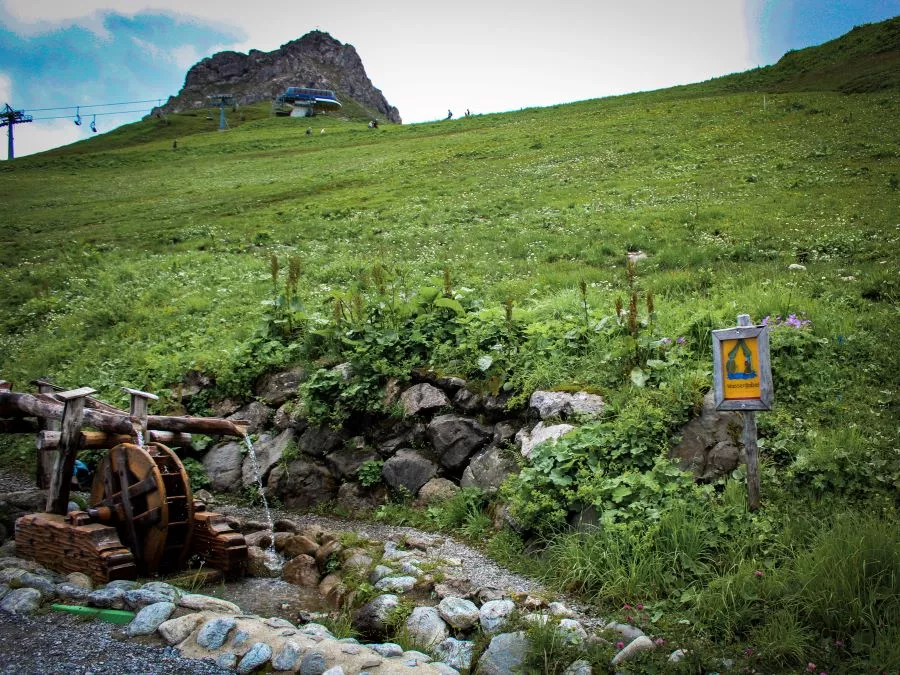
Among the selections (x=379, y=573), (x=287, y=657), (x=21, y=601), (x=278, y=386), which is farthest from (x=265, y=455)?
(x=287, y=657)

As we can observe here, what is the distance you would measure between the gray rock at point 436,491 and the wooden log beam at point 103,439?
405cm

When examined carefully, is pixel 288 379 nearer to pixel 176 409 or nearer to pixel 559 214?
pixel 176 409

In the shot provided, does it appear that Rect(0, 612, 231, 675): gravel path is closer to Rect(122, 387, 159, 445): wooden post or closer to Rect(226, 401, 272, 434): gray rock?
Rect(122, 387, 159, 445): wooden post

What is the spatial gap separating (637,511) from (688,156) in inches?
957

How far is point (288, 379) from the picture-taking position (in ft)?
40.9

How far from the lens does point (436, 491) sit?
9594 mm

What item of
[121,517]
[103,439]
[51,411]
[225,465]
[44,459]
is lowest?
[225,465]

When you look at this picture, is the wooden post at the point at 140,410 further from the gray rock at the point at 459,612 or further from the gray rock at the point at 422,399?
the gray rock at the point at 459,612

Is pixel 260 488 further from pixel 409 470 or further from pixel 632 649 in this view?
pixel 632 649

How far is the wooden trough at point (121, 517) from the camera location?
25.4ft

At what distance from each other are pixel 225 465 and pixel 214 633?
6.16m

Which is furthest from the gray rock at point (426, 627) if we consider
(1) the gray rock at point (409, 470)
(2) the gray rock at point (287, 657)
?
(1) the gray rock at point (409, 470)

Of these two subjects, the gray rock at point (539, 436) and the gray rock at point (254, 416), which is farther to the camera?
the gray rock at point (254, 416)

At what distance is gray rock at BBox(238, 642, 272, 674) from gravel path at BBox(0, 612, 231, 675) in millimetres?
147
